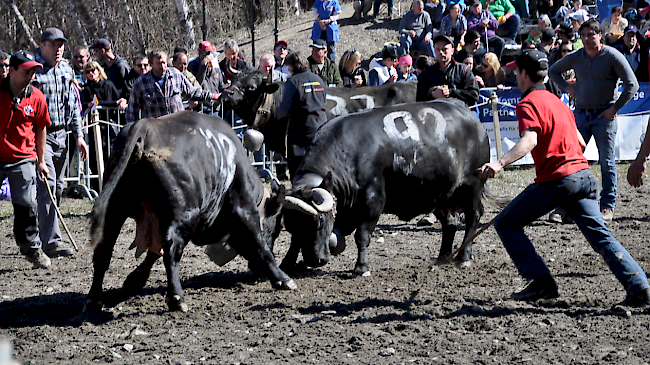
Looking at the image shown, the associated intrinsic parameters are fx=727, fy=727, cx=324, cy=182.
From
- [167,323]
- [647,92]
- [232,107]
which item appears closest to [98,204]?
[167,323]

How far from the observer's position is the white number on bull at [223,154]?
18.6ft

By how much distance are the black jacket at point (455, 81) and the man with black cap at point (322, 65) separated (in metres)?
2.79

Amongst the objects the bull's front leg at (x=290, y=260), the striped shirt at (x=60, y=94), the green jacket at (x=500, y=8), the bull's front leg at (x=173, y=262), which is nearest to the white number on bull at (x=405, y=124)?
the bull's front leg at (x=290, y=260)

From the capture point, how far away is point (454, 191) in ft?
23.0

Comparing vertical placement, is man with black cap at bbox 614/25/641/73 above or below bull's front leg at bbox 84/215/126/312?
above

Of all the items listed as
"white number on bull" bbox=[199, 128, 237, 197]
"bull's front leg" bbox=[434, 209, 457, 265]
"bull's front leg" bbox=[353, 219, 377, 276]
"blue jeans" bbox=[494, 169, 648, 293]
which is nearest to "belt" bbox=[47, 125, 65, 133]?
"white number on bull" bbox=[199, 128, 237, 197]

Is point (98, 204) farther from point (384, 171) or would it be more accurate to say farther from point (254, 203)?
point (384, 171)

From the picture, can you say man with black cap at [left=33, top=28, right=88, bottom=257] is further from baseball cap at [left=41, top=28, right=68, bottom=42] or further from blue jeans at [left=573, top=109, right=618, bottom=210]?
blue jeans at [left=573, top=109, right=618, bottom=210]

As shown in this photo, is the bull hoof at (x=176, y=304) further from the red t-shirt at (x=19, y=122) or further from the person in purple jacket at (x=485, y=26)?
the person in purple jacket at (x=485, y=26)

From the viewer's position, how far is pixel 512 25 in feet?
57.3

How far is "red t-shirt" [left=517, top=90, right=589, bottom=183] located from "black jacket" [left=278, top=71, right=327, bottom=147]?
11.6 ft

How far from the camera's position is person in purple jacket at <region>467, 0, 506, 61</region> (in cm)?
1627

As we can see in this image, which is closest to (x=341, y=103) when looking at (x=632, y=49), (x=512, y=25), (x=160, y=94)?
(x=160, y=94)

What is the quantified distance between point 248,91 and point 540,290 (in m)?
5.02
